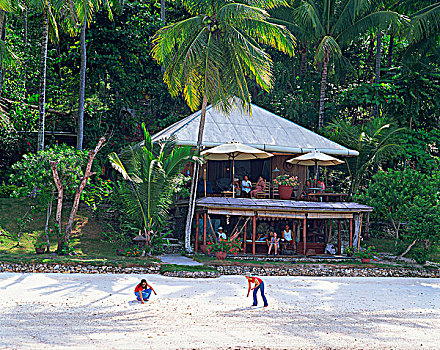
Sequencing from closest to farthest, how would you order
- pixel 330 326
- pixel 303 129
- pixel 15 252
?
pixel 330 326 < pixel 15 252 < pixel 303 129

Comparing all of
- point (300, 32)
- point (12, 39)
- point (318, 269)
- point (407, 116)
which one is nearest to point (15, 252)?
point (318, 269)

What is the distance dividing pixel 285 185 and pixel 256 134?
3.39 m

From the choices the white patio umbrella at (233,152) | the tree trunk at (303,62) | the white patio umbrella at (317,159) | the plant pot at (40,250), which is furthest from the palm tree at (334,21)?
the plant pot at (40,250)

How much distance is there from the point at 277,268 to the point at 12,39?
17.5 metres

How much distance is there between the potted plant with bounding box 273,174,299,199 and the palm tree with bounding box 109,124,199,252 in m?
4.31

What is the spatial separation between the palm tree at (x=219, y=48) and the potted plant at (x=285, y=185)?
4227 millimetres

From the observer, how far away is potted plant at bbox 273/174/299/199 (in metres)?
22.3

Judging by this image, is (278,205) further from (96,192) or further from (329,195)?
(96,192)

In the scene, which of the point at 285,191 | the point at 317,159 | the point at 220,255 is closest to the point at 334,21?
the point at 317,159

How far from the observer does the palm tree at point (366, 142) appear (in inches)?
1028

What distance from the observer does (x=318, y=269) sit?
1953 centimetres

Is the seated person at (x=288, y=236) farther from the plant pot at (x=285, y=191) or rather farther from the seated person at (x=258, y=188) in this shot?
Result: the seated person at (x=258, y=188)

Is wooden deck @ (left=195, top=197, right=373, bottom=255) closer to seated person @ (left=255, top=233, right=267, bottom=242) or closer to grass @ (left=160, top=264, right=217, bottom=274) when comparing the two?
seated person @ (left=255, top=233, right=267, bottom=242)

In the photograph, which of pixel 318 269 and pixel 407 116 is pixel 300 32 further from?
pixel 318 269
